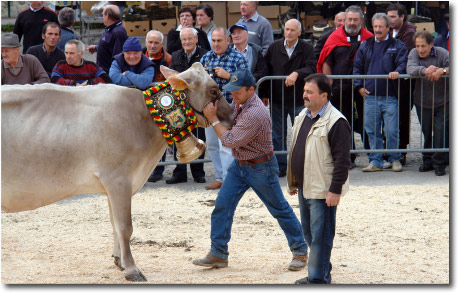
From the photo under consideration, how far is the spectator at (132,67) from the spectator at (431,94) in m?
3.86

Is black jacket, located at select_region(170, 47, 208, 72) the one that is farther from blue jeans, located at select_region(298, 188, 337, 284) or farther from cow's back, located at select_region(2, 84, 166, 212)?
blue jeans, located at select_region(298, 188, 337, 284)

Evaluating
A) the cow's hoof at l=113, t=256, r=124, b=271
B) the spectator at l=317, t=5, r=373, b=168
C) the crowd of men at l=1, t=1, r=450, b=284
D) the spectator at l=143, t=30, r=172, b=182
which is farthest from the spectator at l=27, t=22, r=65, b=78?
the cow's hoof at l=113, t=256, r=124, b=271

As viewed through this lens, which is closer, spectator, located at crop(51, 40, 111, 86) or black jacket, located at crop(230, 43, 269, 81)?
spectator, located at crop(51, 40, 111, 86)

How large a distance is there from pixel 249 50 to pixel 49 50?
3.01 meters

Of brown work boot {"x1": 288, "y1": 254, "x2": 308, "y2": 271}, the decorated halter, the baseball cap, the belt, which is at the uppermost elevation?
the baseball cap

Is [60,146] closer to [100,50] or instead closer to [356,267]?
[356,267]

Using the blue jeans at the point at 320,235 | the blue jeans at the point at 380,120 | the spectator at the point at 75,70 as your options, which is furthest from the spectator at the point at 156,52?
the blue jeans at the point at 320,235

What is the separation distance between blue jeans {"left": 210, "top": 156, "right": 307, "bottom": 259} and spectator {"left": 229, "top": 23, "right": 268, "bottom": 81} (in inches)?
145

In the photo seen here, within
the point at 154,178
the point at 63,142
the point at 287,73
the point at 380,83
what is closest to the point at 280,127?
the point at 287,73

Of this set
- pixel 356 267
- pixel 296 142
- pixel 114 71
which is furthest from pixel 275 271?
pixel 114 71

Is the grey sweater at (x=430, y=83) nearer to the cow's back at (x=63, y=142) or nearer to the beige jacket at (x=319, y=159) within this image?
the beige jacket at (x=319, y=159)

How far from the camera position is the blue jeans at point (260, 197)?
6.84m

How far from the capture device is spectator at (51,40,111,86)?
32.6 feet

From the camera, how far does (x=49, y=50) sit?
36.1 ft
